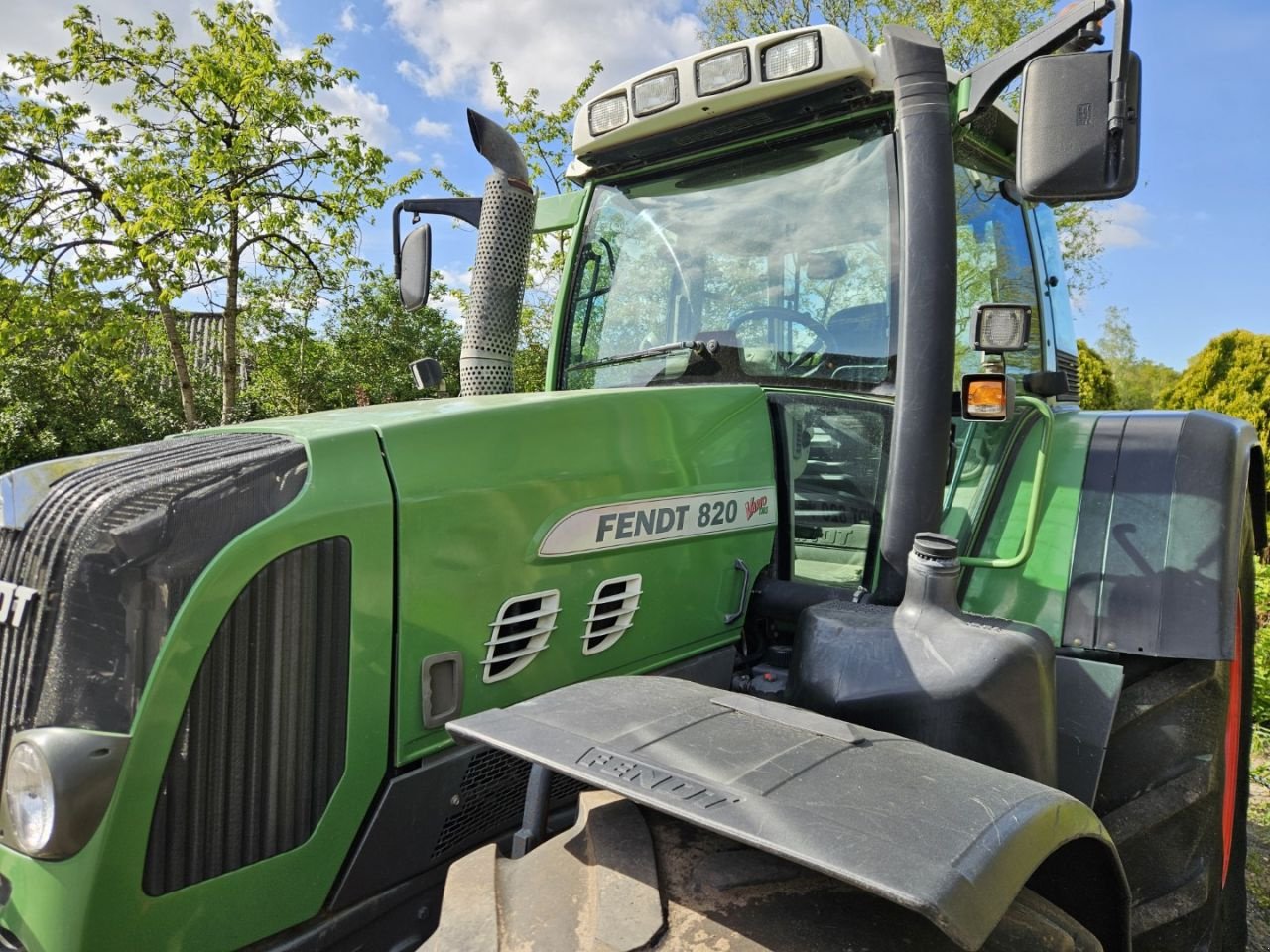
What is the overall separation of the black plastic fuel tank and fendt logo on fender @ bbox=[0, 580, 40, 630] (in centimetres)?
131

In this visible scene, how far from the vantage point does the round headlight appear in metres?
1.14

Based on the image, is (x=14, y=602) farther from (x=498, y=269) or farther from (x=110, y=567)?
(x=498, y=269)

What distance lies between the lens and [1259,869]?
9.72 ft

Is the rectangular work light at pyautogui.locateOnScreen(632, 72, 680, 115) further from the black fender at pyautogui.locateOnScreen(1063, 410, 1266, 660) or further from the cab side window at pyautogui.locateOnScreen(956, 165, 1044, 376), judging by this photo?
the black fender at pyautogui.locateOnScreen(1063, 410, 1266, 660)

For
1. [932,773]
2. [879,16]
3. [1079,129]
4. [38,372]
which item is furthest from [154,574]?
[879,16]

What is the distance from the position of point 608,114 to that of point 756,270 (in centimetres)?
58

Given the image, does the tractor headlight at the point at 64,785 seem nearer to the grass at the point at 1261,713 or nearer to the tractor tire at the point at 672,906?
the tractor tire at the point at 672,906

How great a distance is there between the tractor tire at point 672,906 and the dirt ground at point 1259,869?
204 cm

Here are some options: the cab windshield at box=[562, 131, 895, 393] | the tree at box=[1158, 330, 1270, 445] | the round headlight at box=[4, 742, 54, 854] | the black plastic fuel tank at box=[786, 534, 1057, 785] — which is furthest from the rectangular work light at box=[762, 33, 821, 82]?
the tree at box=[1158, 330, 1270, 445]

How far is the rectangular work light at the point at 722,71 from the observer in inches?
80.4

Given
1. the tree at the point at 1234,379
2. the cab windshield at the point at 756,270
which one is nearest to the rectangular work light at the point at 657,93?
the cab windshield at the point at 756,270

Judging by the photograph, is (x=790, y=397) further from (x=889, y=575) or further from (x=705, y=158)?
(x=705, y=158)

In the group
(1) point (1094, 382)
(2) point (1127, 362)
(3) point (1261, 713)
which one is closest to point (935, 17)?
(1) point (1094, 382)

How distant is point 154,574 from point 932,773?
1126 millimetres
